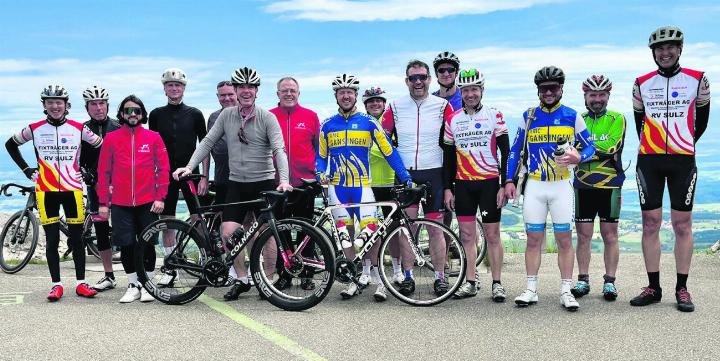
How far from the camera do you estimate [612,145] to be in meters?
8.35

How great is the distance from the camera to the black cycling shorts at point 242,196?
28.0ft

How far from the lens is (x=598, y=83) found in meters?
8.57

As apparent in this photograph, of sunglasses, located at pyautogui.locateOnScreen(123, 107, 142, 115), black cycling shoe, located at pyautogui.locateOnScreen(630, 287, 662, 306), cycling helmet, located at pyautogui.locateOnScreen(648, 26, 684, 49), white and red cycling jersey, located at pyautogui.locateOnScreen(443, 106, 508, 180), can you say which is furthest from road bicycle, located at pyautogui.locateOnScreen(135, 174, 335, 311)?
cycling helmet, located at pyautogui.locateOnScreen(648, 26, 684, 49)

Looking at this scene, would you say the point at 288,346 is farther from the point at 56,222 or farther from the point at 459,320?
the point at 56,222

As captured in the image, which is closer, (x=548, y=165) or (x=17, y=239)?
(x=548, y=165)

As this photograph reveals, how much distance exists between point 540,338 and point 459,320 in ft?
3.23

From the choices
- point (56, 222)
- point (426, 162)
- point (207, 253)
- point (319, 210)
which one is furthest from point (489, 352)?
point (56, 222)

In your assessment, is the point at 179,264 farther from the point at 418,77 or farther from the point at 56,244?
the point at 418,77

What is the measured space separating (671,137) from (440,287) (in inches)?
118

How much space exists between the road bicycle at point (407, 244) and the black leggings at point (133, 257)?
1.94m

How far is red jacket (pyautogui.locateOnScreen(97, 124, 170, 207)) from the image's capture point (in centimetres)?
863

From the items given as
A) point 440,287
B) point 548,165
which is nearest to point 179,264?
point 440,287

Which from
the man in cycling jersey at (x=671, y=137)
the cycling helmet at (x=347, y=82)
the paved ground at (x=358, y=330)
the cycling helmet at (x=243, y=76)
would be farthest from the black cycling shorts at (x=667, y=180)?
the cycling helmet at (x=243, y=76)

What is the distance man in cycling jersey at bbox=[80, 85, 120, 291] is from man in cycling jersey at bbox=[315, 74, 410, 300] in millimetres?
3048
